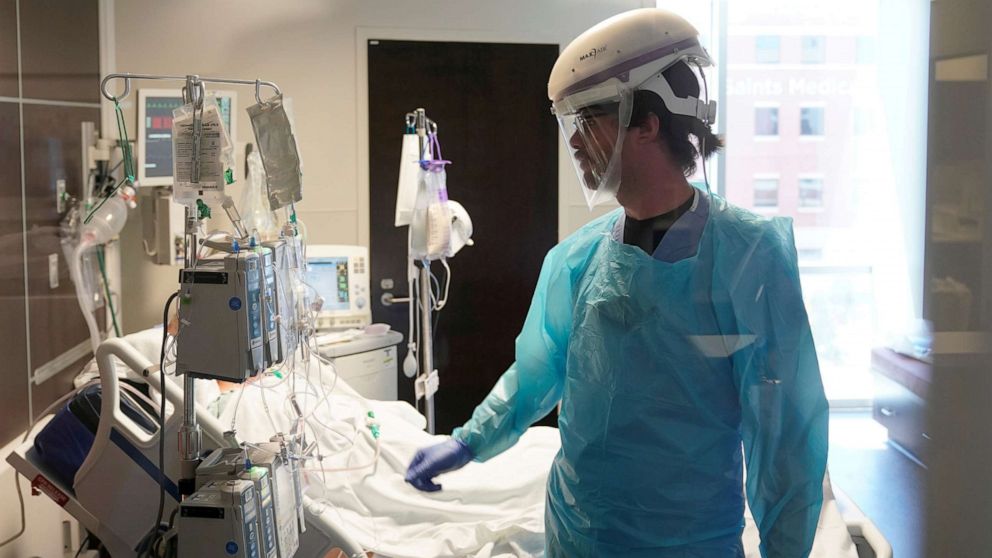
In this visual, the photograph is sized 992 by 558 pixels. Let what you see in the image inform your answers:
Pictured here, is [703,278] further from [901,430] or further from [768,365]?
[901,430]

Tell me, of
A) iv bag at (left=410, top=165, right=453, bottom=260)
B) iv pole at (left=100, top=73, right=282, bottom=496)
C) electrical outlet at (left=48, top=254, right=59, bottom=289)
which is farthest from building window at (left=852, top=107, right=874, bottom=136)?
electrical outlet at (left=48, top=254, right=59, bottom=289)

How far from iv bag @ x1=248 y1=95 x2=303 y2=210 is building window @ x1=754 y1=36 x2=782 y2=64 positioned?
0.76 m

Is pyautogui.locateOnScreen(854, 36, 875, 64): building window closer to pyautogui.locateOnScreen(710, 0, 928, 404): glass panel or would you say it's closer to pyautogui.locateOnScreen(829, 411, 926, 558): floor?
pyautogui.locateOnScreen(710, 0, 928, 404): glass panel

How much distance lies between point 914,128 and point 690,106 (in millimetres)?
324

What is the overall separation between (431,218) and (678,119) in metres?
1.62

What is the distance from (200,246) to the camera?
1456 mm

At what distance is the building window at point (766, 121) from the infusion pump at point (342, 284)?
7.39ft

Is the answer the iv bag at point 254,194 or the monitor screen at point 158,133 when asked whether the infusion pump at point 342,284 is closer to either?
the iv bag at point 254,194

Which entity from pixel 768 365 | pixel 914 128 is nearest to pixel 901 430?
pixel 768 365

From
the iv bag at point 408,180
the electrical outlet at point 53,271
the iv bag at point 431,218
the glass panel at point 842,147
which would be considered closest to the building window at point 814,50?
the glass panel at point 842,147

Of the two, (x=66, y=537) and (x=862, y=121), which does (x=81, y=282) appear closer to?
(x=66, y=537)

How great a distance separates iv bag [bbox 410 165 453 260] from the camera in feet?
9.59

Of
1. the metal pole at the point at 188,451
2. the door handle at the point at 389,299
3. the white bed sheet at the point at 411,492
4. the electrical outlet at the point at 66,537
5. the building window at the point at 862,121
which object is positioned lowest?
the electrical outlet at the point at 66,537

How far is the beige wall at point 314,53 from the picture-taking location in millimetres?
3348
